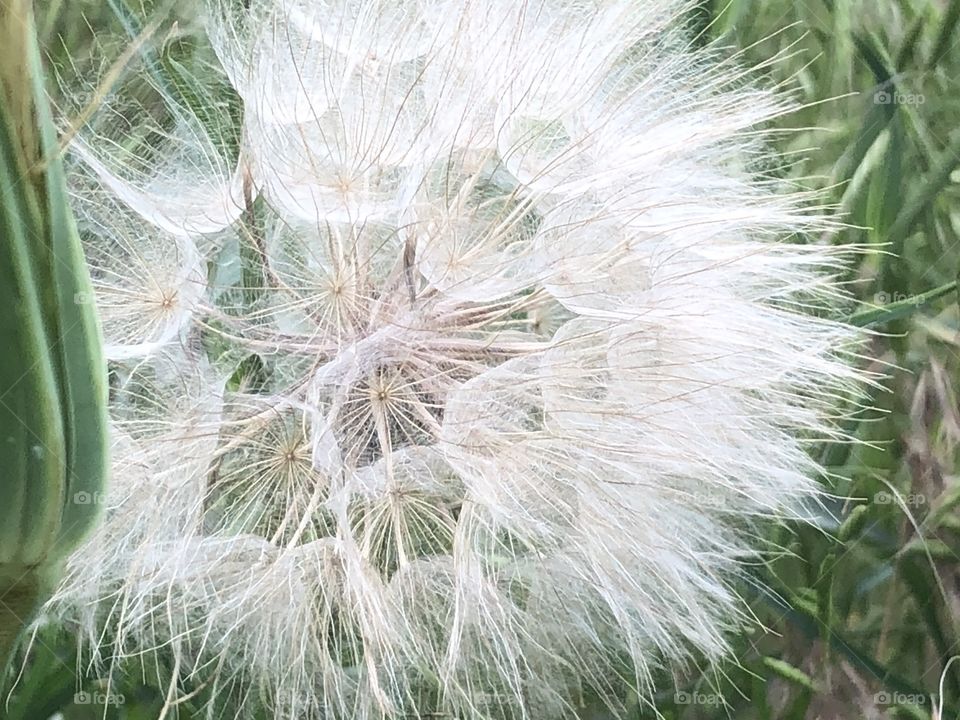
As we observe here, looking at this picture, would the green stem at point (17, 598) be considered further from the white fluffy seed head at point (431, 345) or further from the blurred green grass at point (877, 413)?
the blurred green grass at point (877, 413)

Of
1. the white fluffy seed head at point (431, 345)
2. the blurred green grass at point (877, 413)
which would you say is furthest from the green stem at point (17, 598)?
the blurred green grass at point (877, 413)

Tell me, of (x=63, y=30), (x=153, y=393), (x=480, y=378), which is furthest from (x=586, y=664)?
(x=63, y=30)

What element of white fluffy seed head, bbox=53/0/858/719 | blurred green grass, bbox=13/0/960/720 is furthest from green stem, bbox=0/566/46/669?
blurred green grass, bbox=13/0/960/720

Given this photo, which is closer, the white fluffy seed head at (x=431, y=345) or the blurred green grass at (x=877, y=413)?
the white fluffy seed head at (x=431, y=345)

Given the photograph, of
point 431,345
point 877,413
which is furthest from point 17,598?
point 877,413

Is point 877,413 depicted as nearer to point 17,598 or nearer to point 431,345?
point 431,345

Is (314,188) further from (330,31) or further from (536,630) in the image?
(536,630)
